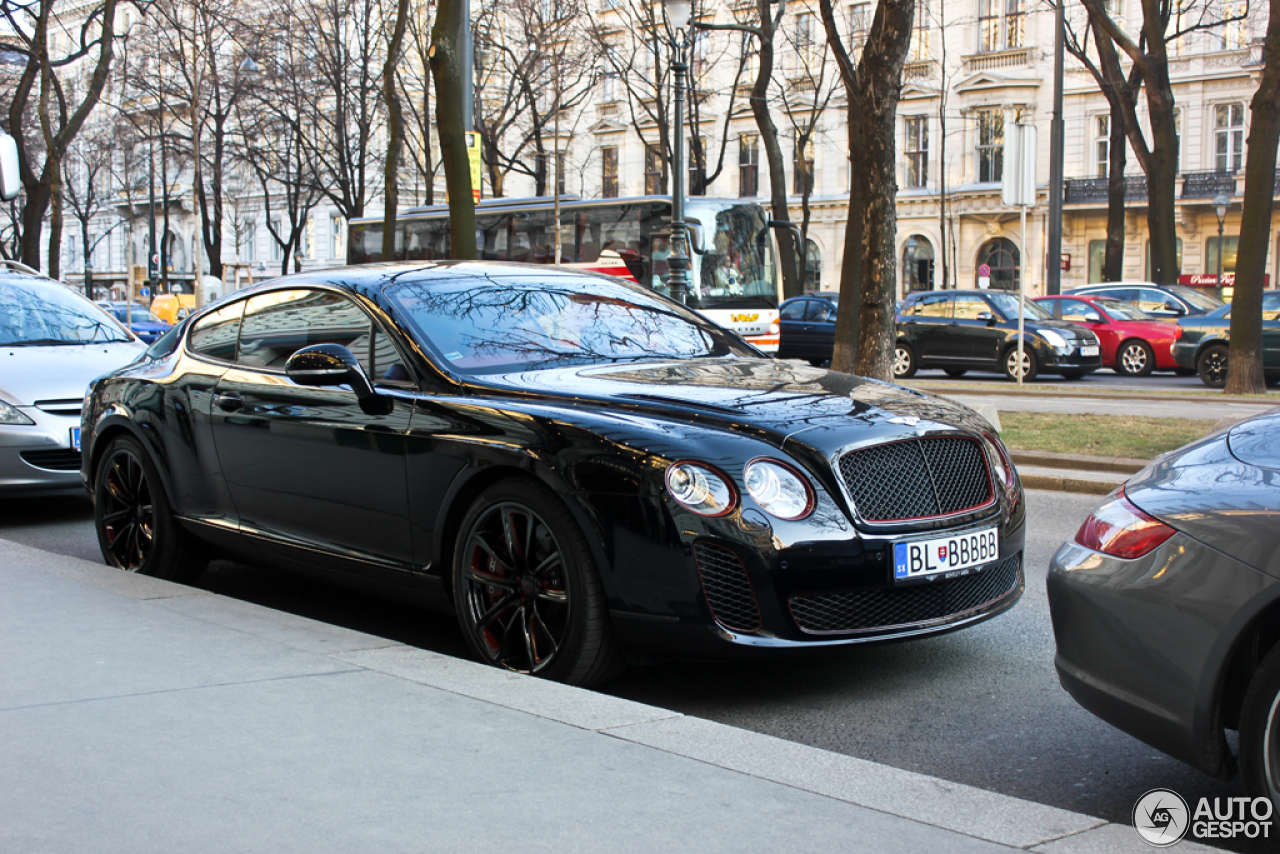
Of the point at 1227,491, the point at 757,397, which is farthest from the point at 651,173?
the point at 1227,491

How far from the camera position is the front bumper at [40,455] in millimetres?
8195

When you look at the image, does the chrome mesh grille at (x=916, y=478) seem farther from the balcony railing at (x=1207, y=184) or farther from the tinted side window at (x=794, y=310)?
the balcony railing at (x=1207, y=184)

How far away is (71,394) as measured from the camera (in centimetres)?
853

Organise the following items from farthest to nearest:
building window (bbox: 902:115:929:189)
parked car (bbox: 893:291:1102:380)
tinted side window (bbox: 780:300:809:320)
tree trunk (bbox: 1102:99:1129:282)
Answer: building window (bbox: 902:115:929:189), tree trunk (bbox: 1102:99:1129:282), tinted side window (bbox: 780:300:809:320), parked car (bbox: 893:291:1102:380)

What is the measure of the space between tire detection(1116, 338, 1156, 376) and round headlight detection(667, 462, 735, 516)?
72.6 ft

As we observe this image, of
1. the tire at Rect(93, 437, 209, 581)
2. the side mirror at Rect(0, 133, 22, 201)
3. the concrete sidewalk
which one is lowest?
the concrete sidewalk

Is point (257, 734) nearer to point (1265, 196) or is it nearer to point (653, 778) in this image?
point (653, 778)

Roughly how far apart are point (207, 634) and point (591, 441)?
1526 millimetres

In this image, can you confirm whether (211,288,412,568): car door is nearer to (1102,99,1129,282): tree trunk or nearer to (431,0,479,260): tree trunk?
(431,0,479,260): tree trunk

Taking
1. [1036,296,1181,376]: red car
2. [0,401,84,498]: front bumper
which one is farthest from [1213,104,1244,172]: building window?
[0,401,84,498]: front bumper

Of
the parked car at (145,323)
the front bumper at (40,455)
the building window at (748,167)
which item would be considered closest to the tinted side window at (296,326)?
the front bumper at (40,455)

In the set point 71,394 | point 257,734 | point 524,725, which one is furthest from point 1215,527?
point 71,394

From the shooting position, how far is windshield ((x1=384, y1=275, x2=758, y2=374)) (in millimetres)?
5227

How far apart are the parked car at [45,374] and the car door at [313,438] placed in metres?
2.87
